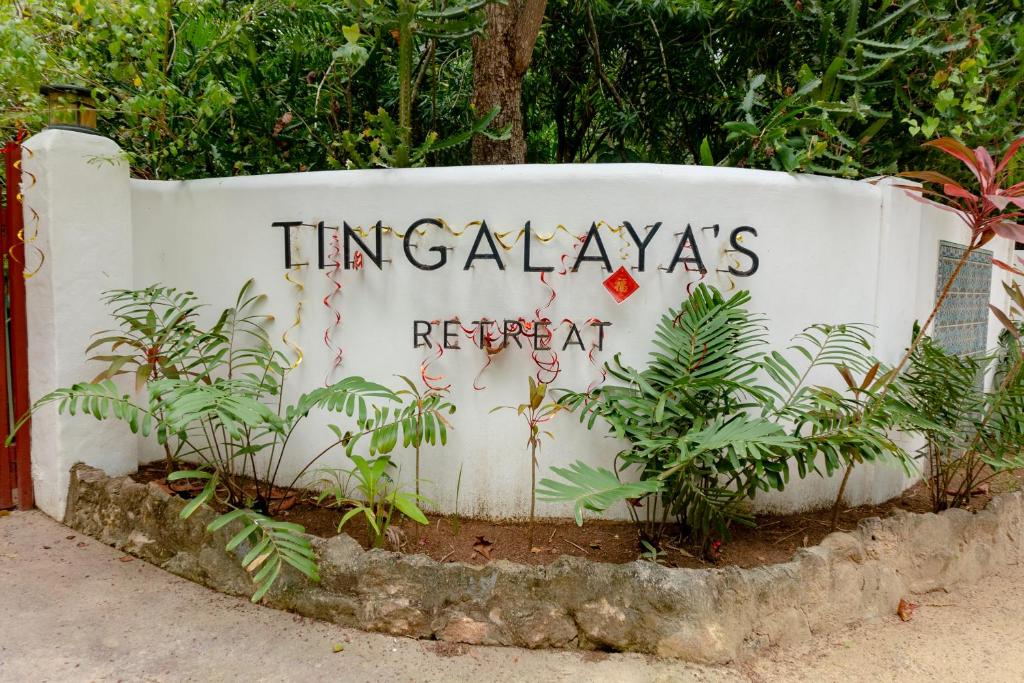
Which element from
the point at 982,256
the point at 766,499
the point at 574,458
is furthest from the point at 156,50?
the point at 982,256

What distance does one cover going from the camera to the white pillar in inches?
128

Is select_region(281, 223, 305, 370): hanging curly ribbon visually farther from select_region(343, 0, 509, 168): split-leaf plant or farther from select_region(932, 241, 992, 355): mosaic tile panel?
select_region(932, 241, 992, 355): mosaic tile panel

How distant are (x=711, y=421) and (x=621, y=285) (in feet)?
2.41

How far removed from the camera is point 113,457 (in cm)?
347

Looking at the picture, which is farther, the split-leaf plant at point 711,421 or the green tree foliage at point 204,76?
the green tree foliage at point 204,76

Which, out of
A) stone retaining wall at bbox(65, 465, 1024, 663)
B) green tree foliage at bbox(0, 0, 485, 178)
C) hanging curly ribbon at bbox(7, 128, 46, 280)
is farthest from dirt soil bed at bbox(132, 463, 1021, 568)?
green tree foliage at bbox(0, 0, 485, 178)

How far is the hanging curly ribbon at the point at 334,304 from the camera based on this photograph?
3.27 m

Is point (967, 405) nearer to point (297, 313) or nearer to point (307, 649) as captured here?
point (307, 649)

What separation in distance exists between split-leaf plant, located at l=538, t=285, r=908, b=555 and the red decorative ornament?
0.68 feet

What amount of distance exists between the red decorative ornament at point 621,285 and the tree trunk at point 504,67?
4.72ft

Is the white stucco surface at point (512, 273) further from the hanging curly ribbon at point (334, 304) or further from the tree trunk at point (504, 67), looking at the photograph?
the tree trunk at point (504, 67)

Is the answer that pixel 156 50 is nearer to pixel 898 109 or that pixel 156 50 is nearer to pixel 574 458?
pixel 574 458

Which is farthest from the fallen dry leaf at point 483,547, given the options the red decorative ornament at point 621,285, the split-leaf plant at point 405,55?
the split-leaf plant at point 405,55

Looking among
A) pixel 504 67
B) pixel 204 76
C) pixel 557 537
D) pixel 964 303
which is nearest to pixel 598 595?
pixel 557 537
